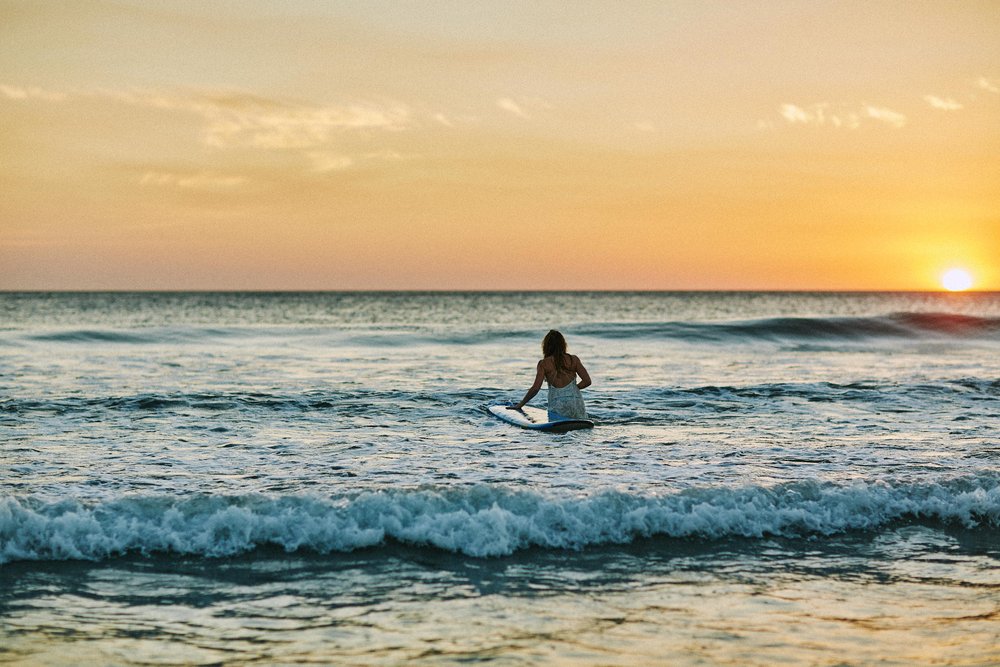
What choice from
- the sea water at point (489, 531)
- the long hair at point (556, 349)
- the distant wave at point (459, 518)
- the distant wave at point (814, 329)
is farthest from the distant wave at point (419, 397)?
the distant wave at point (814, 329)

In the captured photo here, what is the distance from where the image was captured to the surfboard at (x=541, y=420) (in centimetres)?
1366

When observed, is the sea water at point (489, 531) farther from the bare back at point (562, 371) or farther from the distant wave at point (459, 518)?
the bare back at point (562, 371)

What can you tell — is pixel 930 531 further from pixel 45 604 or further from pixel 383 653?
pixel 45 604

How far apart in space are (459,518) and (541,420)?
602 cm

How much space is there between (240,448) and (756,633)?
333 inches

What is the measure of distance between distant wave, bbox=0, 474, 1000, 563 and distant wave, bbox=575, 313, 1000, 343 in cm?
2567

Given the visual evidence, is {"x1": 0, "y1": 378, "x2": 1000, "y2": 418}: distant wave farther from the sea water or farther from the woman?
the woman

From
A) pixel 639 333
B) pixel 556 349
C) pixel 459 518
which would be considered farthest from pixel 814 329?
pixel 459 518

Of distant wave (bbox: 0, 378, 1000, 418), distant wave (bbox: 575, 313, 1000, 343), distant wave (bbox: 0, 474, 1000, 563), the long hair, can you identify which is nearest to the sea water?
distant wave (bbox: 0, 474, 1000, 563)

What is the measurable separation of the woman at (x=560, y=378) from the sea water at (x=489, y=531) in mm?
682

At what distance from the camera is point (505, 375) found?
22531mm

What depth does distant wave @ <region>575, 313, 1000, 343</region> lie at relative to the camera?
1441 inches

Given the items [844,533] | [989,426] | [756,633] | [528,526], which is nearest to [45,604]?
[528,526]

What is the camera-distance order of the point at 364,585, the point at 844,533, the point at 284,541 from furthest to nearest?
1. the point at 844,533
2. the point at 284,541
3. the point at 364,585
